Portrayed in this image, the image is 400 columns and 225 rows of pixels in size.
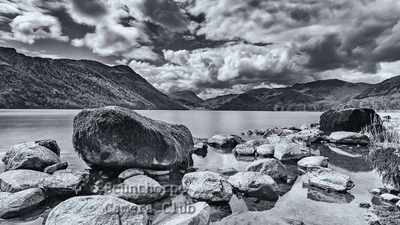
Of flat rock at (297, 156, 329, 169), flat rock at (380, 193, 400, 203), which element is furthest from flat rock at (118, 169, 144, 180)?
flat rock at (380, 193, 400, 203)

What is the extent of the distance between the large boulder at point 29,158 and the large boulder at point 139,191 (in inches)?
237

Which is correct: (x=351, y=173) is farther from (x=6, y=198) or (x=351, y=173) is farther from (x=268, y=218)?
(x=6, y=198)

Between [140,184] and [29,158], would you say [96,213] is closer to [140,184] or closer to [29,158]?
[140,184]

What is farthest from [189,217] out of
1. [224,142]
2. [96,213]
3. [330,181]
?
[224,142]

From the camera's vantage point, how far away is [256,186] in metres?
12.9

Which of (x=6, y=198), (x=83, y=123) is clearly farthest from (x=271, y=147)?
(x=6, y=198)

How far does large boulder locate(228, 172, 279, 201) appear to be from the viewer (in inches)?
499

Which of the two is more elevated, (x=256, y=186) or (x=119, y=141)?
(x=119, y=141)

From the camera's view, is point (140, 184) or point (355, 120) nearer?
point (140, 184)

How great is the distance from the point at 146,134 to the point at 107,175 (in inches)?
132

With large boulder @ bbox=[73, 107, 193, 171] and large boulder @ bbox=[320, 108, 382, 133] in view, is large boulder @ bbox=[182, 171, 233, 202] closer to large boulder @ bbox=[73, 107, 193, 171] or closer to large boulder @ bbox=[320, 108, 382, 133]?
large boulder @ bbox=[73, 107, 193, 171]

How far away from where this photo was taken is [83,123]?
1647cm

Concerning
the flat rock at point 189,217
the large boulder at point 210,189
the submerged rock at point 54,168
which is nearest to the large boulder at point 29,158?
the submerged rock at point 54,168

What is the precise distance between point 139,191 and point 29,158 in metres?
8.16
